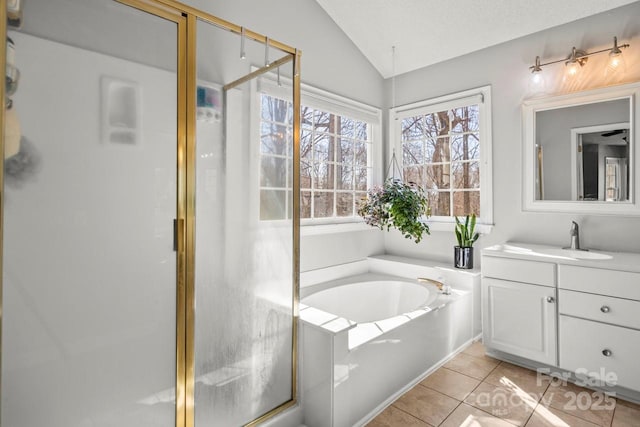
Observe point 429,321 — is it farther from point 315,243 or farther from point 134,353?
point 134,353

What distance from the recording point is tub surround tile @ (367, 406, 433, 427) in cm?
180

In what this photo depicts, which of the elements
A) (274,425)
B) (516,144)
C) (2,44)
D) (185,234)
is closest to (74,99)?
(2,44)

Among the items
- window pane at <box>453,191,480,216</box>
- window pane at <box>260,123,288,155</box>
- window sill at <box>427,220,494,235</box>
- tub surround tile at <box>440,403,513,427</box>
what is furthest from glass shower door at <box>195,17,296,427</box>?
window pane at <box>453,191,480,216</box>

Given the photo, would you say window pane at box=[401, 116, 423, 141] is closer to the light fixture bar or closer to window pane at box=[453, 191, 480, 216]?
window pane at box=[453, 191, 480, 216]

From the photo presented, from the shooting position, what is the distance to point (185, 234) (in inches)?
51.9

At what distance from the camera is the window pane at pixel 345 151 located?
10.3ft

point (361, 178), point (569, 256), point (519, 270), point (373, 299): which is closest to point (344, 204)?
point (361, 178)

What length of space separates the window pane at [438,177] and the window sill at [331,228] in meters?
Result: 0.73

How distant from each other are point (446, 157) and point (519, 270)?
130cm

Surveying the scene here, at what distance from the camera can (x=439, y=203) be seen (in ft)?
10.7

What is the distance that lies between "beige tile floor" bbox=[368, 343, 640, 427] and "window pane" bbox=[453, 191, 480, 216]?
4.33 ft

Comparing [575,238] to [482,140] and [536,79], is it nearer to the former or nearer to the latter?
[482,140]

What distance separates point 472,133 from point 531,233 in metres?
0.98

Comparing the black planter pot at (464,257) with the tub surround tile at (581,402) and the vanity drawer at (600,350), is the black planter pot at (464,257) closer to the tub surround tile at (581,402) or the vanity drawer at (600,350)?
the vanity drawer at (600,350)
